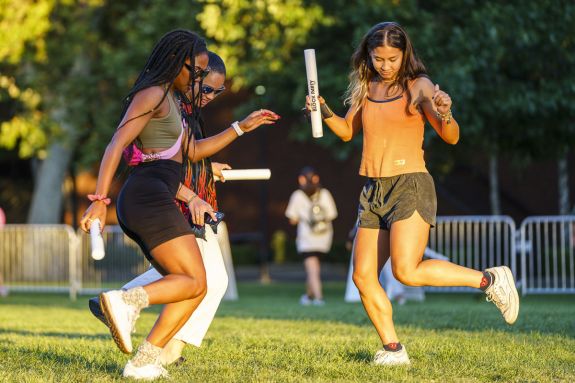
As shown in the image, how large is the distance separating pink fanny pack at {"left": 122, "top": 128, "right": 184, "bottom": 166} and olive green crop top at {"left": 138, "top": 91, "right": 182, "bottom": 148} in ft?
0.12

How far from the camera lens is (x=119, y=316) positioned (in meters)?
5.60

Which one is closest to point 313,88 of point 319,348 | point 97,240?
point 97,240

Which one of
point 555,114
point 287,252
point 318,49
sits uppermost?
point 318,49

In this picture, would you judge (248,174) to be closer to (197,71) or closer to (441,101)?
(197,71)

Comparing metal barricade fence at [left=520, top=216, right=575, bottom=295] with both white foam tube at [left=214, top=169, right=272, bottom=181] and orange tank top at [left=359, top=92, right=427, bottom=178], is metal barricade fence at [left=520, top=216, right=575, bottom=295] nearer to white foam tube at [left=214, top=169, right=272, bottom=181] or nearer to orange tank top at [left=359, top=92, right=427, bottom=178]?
orange tank top at [left=359, top=92, right=427, bottom=178]

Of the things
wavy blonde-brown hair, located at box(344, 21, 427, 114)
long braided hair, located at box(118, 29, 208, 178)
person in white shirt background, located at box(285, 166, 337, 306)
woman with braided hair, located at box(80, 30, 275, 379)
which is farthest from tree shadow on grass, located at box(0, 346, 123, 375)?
person in white shirt background, located at box(285, 166, 337, 306)

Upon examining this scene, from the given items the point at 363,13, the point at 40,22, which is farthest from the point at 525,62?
the point at 40,22

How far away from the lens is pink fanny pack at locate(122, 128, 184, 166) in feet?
20.1

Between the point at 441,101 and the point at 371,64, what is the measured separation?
718mm

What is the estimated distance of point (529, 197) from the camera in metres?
29.2

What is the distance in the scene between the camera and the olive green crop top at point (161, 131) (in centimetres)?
610

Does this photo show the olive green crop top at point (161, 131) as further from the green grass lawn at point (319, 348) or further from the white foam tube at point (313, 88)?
the green grass lawn at point (319, 348)

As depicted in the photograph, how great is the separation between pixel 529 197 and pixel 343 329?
20089 mm

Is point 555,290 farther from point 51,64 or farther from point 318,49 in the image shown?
point 51,64
